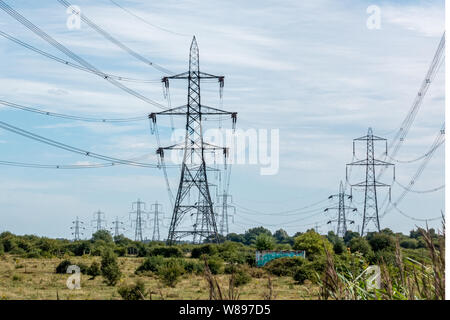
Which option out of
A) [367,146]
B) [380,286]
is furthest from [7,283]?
[380,286]

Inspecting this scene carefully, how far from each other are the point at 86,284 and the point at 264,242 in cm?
2314

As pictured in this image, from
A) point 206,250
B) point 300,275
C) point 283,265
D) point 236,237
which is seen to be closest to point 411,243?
point 283,265

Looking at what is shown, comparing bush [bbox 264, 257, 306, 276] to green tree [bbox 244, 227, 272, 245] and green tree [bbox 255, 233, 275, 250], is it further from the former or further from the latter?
green tree [bbox 244, 227, 272, 245]

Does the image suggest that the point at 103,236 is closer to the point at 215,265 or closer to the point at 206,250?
the point at 206,250

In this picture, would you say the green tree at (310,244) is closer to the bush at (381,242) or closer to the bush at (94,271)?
the bush at (381,242)

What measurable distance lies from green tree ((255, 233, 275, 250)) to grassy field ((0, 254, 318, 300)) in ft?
41.3

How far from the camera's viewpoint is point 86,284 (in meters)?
41.0

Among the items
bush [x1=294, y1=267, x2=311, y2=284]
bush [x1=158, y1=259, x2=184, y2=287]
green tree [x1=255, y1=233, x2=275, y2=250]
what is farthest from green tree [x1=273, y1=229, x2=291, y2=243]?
bush [x1=294, y1=267, x2=311, y2=284]

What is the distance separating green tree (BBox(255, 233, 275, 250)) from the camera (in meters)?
58.9

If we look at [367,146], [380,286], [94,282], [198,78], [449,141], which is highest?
[198,78]
